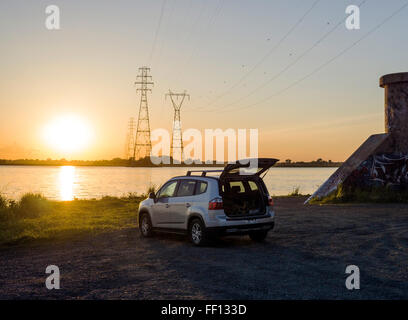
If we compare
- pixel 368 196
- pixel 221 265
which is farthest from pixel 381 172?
pixel 221 265

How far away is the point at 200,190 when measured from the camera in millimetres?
11406

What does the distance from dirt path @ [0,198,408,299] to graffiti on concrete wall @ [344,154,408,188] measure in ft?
28.0

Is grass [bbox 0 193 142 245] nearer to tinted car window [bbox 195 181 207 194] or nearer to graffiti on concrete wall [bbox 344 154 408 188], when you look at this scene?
tinted car window [bbox 195 181 207 194]

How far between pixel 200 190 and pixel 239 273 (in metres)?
3.60

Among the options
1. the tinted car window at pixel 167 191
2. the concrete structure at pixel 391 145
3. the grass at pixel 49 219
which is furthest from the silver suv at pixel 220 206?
the concrete structure at pixel 391 145

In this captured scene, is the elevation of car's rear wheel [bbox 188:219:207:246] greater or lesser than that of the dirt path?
greater

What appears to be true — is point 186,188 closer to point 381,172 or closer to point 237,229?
point 237,229

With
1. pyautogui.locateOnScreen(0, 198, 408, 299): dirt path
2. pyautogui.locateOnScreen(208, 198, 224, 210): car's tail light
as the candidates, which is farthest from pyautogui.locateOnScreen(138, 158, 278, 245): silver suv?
pyautogui.locateOnScreen(0, 198, 408, 299): dirt path

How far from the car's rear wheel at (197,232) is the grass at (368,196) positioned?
42.0ft

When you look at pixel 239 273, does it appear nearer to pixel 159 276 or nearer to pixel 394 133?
pixel 159 276

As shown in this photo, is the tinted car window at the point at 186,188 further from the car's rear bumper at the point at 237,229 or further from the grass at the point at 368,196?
the grass at the point at 368,196

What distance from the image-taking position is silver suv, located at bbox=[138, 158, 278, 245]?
35.8 feet

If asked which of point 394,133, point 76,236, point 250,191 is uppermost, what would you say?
point 394,133
